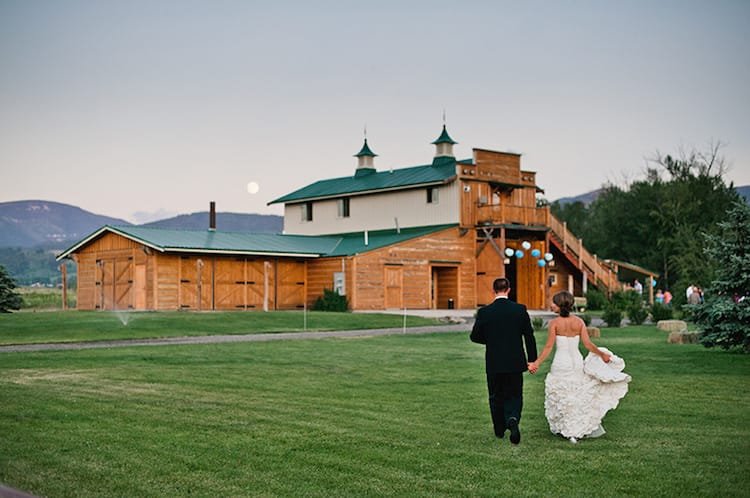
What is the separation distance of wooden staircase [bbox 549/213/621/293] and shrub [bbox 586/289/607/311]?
134cm

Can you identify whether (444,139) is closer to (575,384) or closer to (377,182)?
(377,182)

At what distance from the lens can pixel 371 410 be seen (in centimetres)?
1373

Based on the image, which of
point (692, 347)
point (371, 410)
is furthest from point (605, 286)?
point (371, 410)

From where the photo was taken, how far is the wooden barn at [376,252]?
4444 centimetres

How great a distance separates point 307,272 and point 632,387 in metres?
34.1

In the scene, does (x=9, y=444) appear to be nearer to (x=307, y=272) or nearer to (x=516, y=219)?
(x=307, y=272)

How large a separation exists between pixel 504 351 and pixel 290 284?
38.0 meters

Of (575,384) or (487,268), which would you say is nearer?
(575,384)

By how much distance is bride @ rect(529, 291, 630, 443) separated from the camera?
11305mm

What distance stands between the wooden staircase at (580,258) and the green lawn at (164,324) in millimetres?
16147

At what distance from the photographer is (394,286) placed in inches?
1885

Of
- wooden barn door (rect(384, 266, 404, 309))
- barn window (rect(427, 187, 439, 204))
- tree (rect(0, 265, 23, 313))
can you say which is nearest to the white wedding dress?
wooden barn door (rect(384, 266, 404, 309))

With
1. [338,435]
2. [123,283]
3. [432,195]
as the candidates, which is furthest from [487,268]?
[338,435]

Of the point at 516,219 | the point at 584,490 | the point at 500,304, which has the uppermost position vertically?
the point at 516,219
